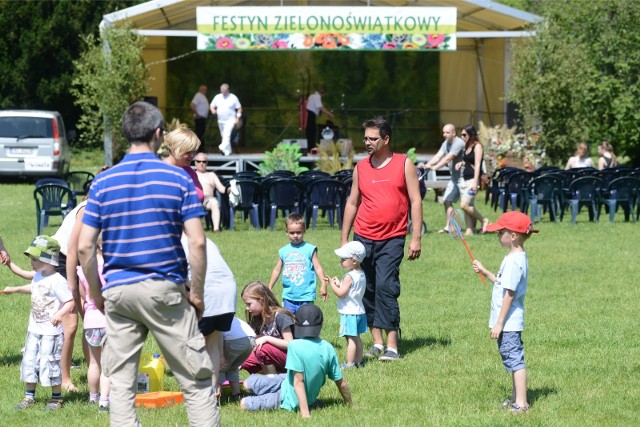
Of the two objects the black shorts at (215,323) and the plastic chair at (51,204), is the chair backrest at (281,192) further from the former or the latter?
the black shorts at (215,323)

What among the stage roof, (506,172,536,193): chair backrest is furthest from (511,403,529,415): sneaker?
the stage roof

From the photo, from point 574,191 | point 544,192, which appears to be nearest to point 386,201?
point 544,192

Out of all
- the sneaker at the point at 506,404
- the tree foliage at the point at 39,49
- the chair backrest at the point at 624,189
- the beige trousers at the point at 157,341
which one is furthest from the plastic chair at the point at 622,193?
the tree foliage at the point at 39,49

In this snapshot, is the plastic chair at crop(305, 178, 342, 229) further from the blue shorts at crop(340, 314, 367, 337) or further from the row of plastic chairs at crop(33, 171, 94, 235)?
the blue shorts at crop(340, 314, 367, 337)

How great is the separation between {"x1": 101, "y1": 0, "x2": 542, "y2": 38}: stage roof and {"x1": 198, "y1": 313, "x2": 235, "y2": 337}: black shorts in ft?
67.5

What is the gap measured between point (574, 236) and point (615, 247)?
1365 mm

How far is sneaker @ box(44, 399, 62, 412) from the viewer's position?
24.0ft

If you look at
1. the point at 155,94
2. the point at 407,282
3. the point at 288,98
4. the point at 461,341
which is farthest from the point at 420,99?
the point at 461,341

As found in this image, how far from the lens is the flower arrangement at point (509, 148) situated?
26891mm

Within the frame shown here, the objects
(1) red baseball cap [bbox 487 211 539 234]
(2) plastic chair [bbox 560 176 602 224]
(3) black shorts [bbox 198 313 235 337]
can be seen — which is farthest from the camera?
(2) plastic chair [bbox 560 176 602 224]

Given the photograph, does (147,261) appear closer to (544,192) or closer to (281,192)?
(281,192)

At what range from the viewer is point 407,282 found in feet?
43.5

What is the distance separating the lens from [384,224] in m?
9.03

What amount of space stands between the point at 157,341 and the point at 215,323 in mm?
1415
